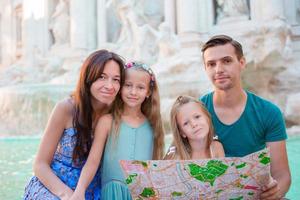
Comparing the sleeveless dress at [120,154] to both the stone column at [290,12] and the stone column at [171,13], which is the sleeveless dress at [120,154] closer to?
the stone column at [290,12]

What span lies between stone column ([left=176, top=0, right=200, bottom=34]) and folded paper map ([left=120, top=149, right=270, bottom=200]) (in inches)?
412

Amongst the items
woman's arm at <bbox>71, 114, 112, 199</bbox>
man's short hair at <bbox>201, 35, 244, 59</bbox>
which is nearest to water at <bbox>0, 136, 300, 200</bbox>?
man's short hair at <bbox>201, 35, 244, 59</bbox>

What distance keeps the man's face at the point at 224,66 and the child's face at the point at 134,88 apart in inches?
14.9

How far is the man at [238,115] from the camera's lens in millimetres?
2301

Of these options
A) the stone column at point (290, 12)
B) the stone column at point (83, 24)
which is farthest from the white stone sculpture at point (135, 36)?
the stone column at point (290, 12)

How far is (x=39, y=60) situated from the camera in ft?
53.6

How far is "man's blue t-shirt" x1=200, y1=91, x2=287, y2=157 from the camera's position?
2.31 metres

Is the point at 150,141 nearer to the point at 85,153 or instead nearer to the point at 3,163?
the point at 85,153

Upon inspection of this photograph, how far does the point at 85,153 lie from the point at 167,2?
11.6m

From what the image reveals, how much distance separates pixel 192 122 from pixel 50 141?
75 cm

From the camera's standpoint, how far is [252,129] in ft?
7.66

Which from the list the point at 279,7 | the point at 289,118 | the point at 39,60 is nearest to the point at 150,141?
the point at 289,118

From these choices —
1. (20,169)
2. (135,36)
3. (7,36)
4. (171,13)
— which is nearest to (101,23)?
(135,36)

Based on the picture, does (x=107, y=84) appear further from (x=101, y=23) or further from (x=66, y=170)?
(x=101, y=23)
